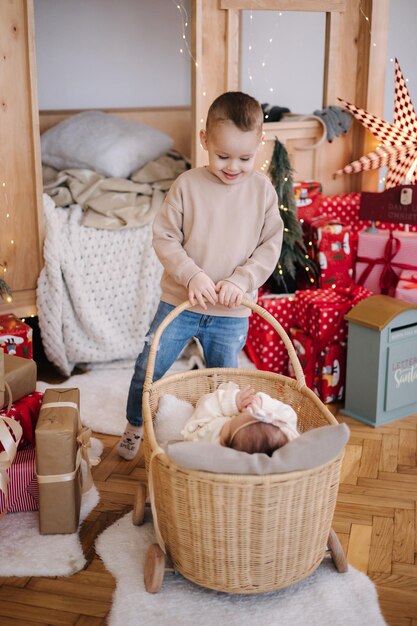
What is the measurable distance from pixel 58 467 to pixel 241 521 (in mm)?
529

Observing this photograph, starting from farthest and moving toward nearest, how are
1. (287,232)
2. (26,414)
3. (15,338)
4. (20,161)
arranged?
(287,232) < (20,161) < (15,338) < (26,414)

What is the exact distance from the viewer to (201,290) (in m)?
1.85

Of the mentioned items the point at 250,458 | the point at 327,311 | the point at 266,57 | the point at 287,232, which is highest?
the point at 266,57

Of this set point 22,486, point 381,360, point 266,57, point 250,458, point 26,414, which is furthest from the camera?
point 266,57

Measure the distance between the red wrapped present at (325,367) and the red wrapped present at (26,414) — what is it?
3.38 feet

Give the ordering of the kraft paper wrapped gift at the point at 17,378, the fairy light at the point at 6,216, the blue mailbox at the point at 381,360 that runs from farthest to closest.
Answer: the fairy light at the point at 6,216, the blue mailbox at the point at 381,360, the kraft paper wrapped gift at the point at 17,378

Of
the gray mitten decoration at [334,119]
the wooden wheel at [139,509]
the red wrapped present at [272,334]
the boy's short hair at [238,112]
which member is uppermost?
the boy's short hair at [238,112]

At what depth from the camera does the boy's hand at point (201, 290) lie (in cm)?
184

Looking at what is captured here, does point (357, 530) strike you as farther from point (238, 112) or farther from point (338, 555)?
point (238, 112)

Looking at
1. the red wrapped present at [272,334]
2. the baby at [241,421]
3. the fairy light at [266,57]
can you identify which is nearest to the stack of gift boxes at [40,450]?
the baby at [241,421]

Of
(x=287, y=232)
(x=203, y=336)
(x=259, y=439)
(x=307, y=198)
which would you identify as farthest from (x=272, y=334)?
(x=259, y=439)

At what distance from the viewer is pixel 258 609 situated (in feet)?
5.21

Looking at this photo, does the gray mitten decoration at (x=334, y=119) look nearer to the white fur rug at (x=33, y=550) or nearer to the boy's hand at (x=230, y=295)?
the boy's hand at (x=230, y=295)

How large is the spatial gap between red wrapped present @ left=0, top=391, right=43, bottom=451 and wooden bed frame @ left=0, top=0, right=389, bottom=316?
0.82 meters
